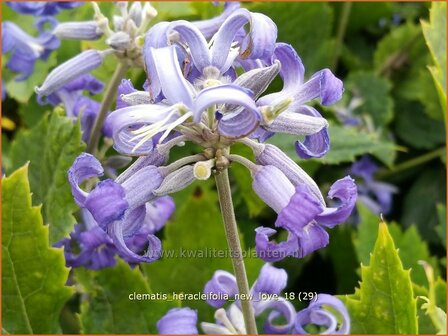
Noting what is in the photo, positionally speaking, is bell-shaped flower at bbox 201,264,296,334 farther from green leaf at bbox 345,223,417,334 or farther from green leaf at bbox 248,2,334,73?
green leaf at bbox 248,2,334,73

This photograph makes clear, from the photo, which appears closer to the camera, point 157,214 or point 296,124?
point 296,124

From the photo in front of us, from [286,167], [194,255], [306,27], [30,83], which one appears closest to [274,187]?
[286,167]

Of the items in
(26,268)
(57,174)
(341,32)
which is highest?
(341,32)

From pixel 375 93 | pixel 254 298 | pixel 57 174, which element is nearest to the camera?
pixel 254 298

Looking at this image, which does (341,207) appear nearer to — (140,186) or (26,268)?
(140,186)

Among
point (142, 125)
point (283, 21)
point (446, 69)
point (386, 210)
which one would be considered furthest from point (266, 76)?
point (386, 210)

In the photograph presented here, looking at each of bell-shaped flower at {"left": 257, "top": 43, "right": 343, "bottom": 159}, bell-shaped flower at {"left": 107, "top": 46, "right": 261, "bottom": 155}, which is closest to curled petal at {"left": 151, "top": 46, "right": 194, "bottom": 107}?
bell-shaped flower at {"left": 107, "top": 46, "right": 261, "bottom": 155}

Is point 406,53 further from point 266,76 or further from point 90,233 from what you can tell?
point 266,76

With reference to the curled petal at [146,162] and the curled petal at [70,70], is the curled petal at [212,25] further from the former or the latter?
the curled petal at [146,162]
